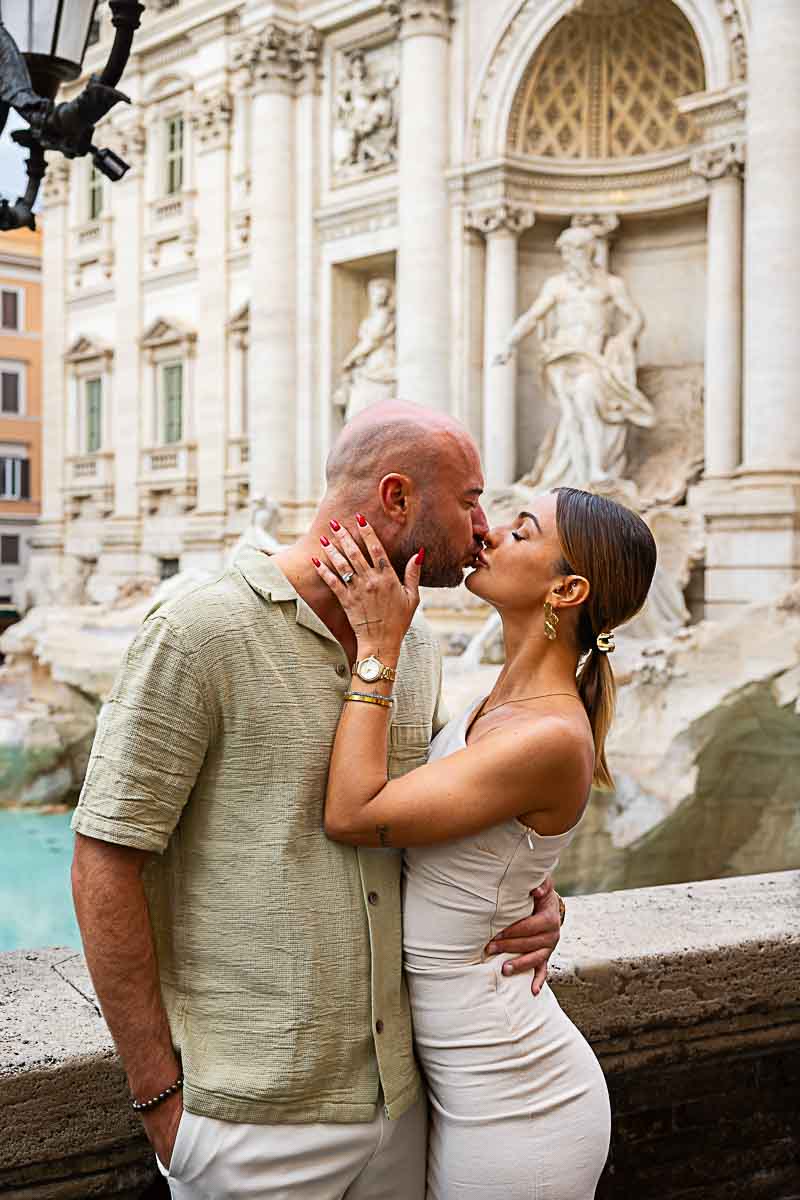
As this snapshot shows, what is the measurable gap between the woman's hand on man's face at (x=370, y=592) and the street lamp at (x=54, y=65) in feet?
9.88

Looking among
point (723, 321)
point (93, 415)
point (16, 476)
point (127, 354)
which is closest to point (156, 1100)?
point (723, 321)

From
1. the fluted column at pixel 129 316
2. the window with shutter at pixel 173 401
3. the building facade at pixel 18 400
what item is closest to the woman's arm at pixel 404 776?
the window with shutter at pixel 173 401

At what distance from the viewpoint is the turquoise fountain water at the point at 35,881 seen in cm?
1098

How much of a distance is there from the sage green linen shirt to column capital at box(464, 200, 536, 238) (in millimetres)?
15319

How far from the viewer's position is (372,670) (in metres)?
1.84

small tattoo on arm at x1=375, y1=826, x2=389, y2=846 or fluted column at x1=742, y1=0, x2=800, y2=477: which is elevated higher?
fluted column at x1=742, y1=0, x2=800, y2=477

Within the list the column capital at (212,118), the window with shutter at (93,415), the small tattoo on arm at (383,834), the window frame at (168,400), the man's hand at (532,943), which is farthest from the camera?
the window with shutter at (93,415)

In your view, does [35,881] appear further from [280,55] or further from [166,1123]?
[280,55]

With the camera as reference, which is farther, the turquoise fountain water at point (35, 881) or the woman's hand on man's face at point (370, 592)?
the turquoise fountain water at point (35, 881)

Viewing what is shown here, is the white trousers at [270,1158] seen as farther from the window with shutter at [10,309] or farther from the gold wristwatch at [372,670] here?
the window with shutter at [10,309]

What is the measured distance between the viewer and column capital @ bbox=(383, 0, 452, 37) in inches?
664

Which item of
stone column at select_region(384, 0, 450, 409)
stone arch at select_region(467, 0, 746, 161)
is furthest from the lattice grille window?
stone column at select_region(384, 0, 450, 409)

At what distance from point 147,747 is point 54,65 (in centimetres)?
338

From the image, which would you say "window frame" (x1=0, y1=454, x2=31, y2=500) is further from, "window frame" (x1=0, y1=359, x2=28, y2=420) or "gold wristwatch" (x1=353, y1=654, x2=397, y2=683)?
"gold wristwatch" (x1=353, y1=654, x2=397, y2=683)
